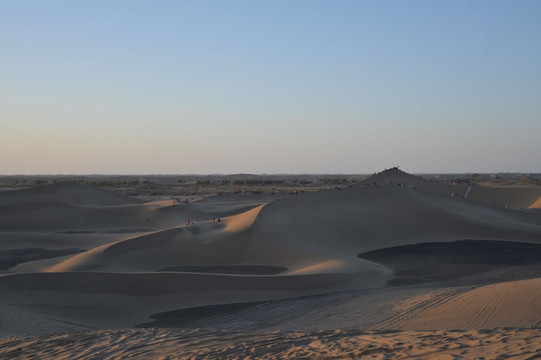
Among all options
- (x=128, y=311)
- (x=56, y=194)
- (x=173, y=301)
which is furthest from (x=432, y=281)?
(x=56, y=194)

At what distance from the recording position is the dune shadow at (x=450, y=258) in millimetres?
18109

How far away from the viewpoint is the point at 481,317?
1036 centimetres

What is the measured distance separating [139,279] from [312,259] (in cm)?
701

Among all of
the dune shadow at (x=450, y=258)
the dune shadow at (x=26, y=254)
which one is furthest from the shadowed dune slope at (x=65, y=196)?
the dune shadow at (x=450, y=258)

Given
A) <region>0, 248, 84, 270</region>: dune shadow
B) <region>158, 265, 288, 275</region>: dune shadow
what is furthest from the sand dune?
<region>0, 248, 84, 270</region>: dune shadow

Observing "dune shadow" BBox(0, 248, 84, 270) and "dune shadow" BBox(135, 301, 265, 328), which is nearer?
"dune shadow" BBox(135, 301, 265, 328)

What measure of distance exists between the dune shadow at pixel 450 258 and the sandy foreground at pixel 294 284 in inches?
3.1

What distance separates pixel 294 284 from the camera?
1591 cm

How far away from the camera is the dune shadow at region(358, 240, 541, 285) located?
18109 mm

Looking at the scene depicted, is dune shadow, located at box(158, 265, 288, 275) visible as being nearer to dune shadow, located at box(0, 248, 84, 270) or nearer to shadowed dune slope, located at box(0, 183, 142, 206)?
dune shadow, located at box(0, 248, 84, 270)

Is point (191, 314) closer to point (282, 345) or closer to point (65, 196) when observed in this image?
point (282, 345)

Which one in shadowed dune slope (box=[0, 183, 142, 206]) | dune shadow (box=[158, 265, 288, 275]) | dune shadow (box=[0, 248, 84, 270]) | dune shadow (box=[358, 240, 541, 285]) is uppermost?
shadowed dune slope (box=[0, 183, 142, 206])

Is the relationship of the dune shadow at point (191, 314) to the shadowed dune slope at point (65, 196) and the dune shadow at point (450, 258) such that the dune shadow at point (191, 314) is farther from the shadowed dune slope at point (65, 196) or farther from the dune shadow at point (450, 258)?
the shadowed dune slope at point (65, 196)

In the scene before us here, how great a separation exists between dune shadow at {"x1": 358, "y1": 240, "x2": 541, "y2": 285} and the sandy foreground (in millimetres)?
80
